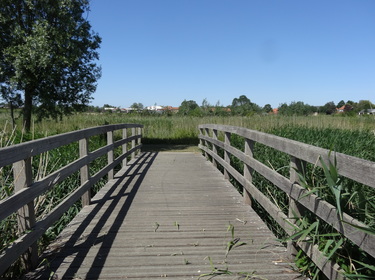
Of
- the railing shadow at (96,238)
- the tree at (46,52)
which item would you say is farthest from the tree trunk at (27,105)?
the railing shadow at (96,238)

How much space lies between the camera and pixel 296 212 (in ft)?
9.86

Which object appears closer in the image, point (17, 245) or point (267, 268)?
point (17, 245)

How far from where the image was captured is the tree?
12.8 metres

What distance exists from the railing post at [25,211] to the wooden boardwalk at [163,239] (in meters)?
0.16

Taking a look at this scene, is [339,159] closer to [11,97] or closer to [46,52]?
[46,52]

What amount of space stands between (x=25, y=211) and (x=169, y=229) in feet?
5.41

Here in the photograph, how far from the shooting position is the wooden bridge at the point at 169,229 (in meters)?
2.45

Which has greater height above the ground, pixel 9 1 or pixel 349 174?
pixel 9 1

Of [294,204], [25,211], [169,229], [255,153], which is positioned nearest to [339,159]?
[294,204]

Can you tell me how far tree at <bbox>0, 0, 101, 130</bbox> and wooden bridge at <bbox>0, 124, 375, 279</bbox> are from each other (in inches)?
372

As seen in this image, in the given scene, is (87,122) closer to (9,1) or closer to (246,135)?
(9,1)

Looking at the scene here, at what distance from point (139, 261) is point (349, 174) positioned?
1962 mm

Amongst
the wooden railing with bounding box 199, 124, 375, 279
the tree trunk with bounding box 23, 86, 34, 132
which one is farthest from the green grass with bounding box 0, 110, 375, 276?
the tree trunk with bounding box 23, 86, 34, 132

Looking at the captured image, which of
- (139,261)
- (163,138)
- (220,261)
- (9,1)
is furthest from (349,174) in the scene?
(163,138)
